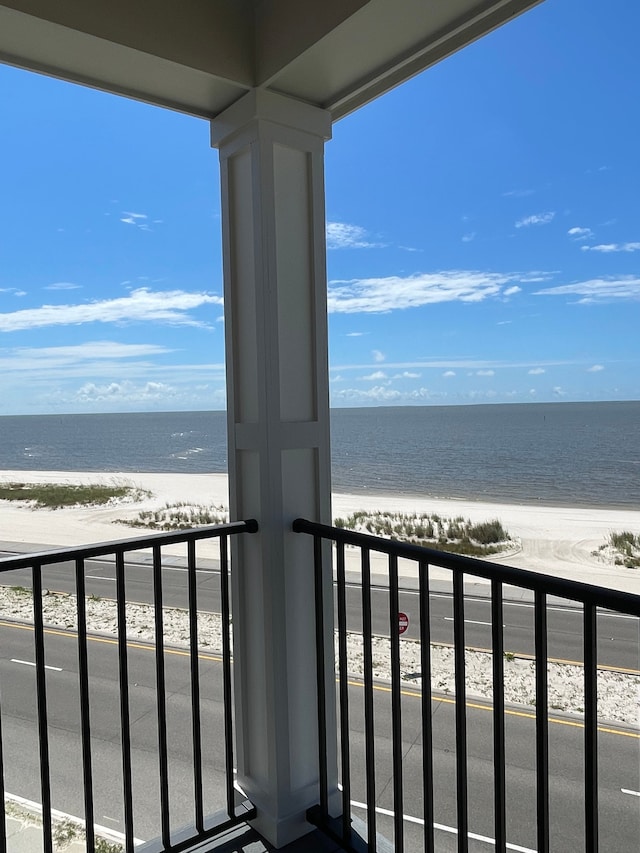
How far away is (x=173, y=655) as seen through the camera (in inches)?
312

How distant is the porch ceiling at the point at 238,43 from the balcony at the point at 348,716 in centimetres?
129

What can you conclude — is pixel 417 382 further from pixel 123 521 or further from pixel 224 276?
pixel 224 276

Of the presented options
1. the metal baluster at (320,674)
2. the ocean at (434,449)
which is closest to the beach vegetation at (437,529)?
the ocean at (434,449)

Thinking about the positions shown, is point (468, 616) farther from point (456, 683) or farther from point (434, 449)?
point (434, 449)

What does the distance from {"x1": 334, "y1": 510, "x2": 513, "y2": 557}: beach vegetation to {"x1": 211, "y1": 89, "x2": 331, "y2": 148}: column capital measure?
12.6 m

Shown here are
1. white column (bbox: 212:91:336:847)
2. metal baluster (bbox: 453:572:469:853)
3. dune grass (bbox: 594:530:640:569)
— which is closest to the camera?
metal baluster (bbox: 453:572:469:853)

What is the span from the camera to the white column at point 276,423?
1.73 m

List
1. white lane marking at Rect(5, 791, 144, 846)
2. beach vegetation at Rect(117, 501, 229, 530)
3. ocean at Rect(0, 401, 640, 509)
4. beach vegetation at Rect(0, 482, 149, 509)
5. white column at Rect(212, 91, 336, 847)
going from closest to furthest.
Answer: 1. white column at Rect(212, 91, 336, 847)
2. white lane marking at Rect(5, 791, 144, 846)
3. beach vegetation at Rect(117, 501, 229, 530)
4. beach vegetation at Rect(0, 482, 149, 509)
5. ocean at Rect(0, 401, 640, 509)

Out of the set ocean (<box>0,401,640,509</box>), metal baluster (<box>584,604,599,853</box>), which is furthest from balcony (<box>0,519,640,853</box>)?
ocean (<box>0,401,640,509</box>)

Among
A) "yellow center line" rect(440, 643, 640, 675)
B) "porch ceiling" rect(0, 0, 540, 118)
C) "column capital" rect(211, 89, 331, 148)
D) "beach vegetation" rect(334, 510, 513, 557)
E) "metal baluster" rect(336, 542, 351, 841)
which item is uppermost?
"porch ceiling" rect(0, 0, 540, 118)

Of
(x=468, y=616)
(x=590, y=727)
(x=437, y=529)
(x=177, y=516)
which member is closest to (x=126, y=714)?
(x=590, y=727)

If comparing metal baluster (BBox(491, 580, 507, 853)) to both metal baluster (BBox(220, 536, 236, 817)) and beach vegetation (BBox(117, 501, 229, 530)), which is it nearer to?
metal baluster (BBox(220, 536, 236, 817))

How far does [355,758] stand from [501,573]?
451cm

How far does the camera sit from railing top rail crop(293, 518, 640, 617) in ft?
3.14
